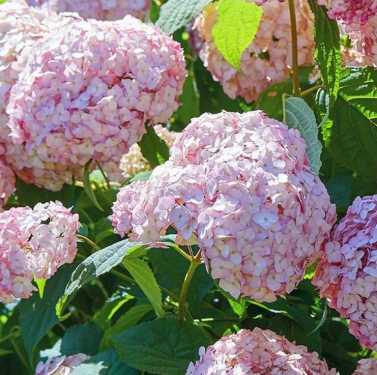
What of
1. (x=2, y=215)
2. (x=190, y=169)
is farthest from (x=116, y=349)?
(x=190, y=169)

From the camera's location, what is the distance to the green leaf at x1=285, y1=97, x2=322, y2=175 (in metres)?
1.15

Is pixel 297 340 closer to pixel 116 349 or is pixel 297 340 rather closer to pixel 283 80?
pixel 116 349

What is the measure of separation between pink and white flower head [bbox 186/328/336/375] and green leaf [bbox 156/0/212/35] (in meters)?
0.52

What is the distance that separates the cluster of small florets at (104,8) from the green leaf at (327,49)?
0.56m

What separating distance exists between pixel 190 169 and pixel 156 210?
0.19ft

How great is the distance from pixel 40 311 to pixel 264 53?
570 millimetres

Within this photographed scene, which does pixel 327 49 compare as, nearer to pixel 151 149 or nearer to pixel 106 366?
pixel 151 149

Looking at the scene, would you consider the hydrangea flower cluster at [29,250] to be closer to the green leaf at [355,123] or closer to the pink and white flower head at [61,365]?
the pink and white flower head at [61,365]

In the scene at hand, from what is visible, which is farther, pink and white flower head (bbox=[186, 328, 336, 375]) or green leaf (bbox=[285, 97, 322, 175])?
green leaf (bbox=[285, 97, 322, 175])

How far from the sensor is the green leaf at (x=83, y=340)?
4.98 feet

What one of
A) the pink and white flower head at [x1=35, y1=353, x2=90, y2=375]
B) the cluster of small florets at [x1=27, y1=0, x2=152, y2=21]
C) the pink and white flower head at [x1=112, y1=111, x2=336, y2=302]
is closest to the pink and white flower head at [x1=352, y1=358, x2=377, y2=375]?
the pink and white flower head at [x1=112, y1=111, x2=336, y2=302]

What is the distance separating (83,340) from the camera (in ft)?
5.01

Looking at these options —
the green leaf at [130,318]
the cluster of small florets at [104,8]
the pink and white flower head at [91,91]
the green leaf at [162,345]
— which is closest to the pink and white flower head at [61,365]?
the green leaf at [130,318]

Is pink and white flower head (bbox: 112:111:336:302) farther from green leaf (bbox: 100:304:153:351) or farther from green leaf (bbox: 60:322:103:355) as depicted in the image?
green leaf (bbox: 60:322:103:355)
